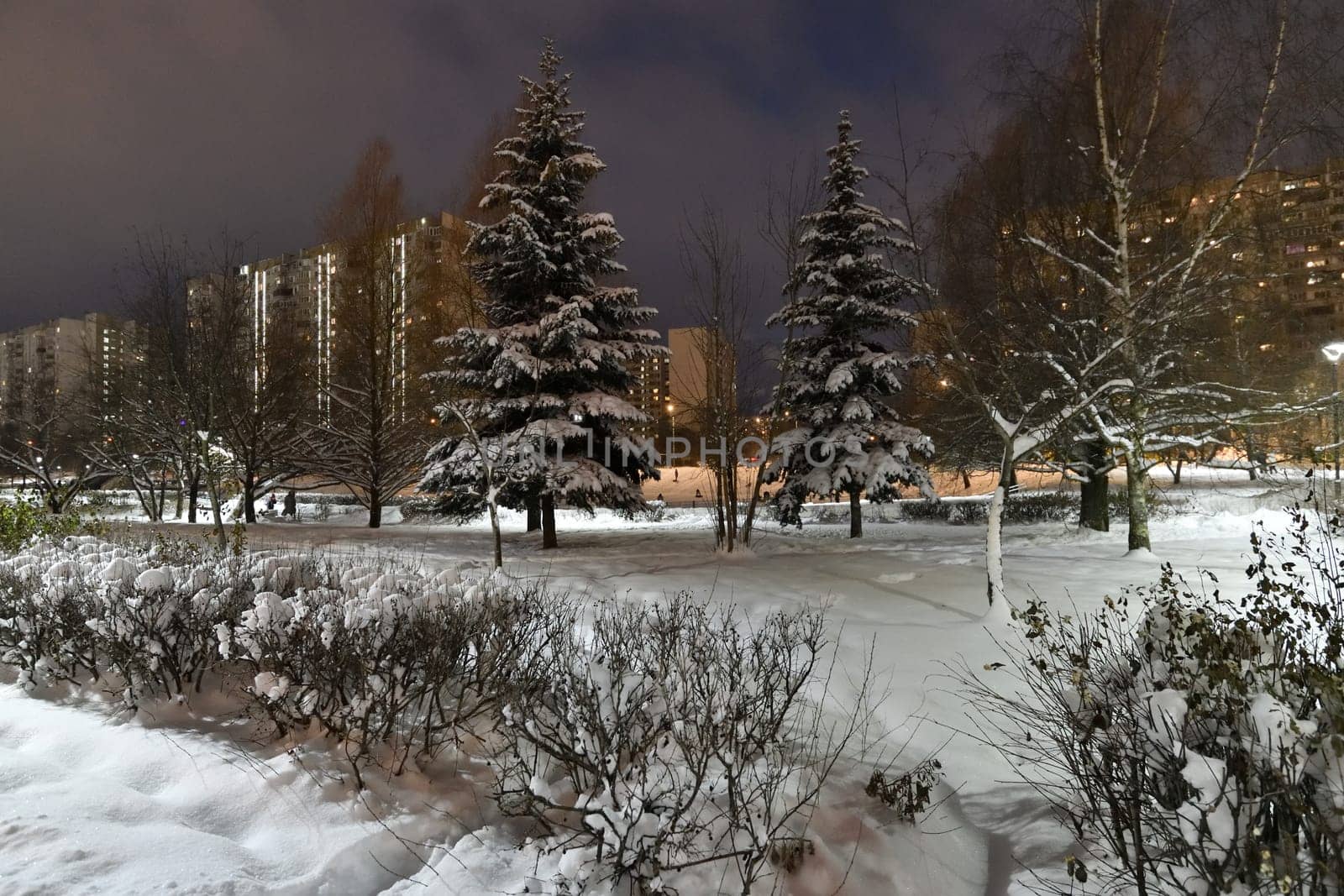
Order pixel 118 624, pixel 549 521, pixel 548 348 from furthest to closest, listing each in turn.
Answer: pixel 549 521
pixel 548 348
pixel 118 624

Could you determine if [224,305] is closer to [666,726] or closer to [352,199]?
[352,199]

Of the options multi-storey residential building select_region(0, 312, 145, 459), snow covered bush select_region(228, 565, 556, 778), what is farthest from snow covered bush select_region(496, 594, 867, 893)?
multi-storey residential building select_region(0, 312, 145, 459)

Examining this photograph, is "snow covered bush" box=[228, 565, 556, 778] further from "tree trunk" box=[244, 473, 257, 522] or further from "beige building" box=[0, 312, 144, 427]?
"beige building" box=[0, 312, 144, 427]

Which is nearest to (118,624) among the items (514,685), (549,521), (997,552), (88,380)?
(514,685)

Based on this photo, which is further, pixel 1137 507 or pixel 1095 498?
pixel 1095 498

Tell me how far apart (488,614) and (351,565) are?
2.69 m

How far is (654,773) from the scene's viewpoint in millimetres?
3004

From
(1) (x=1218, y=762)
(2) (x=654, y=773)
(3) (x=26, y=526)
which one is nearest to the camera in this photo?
(1) (x=1218, y=762)

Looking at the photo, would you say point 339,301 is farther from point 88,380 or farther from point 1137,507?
point 1137,507

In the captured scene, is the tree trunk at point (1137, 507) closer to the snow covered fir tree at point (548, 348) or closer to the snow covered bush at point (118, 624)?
the snow covered fir tree at point (548, 348)

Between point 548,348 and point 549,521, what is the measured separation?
3482 mm

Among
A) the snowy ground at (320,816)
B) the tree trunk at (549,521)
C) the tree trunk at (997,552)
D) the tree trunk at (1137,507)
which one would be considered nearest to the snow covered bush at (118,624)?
the snowy ground at (320,816)

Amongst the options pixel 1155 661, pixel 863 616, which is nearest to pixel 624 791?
pixel 1155 661

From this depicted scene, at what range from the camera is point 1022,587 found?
7629 mm
